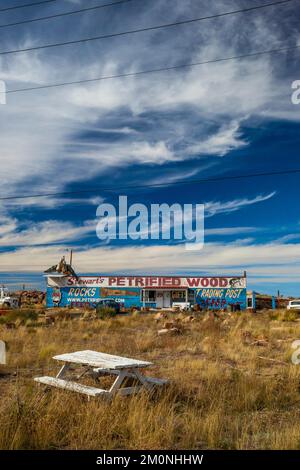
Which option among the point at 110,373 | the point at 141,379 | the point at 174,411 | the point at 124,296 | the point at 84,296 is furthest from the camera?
the point at 84,296

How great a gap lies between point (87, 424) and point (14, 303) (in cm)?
3973

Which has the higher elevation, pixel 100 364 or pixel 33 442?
pixel 100 364

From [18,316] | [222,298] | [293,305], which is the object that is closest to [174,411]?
[18,316]

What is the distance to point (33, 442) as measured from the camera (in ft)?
16.4

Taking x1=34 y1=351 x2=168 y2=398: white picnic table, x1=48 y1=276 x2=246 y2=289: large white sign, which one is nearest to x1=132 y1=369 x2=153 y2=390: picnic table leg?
x1=34 y1=351 x2=168 y2=398: white picnic table

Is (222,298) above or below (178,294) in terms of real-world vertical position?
below

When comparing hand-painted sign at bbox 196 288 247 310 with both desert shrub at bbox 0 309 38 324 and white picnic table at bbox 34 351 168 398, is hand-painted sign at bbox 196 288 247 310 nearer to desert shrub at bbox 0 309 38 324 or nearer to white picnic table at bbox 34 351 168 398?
desert shrub at bbox 0 309 38 324

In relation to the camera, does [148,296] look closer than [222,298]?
No

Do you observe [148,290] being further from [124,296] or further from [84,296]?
[84,296]

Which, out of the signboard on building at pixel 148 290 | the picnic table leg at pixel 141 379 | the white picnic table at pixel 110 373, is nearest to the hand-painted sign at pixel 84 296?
the signboard on building at pixel 148 290

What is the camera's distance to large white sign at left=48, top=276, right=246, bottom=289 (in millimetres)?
46281

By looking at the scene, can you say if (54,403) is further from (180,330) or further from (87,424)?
(180,330)

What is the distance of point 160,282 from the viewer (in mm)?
47375
